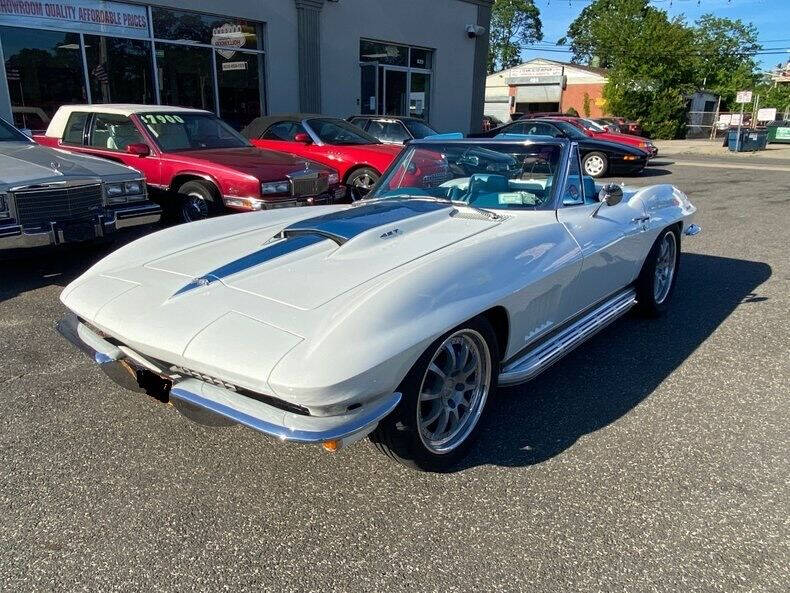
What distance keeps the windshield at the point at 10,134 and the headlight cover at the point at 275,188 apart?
8.72 feet

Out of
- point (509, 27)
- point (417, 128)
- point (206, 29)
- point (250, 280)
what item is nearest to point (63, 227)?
point (250, 280)

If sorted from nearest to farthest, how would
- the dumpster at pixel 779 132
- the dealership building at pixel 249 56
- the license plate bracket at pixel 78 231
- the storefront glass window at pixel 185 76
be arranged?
1. the license plate bracket at pixel 78 231
2. the dealership building at pixel 249 56
3. the storefront glass window at pixel 185 76
4. the dumpster at pixel 779 132

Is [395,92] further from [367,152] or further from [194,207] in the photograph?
[194,207]

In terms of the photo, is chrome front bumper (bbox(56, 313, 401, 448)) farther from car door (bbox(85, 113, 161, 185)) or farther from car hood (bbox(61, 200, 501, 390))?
car door (bbox(85, 113, 161, 185))

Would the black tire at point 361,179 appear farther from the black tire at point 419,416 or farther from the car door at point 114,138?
the black tire at point 419,416

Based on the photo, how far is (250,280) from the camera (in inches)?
99.4

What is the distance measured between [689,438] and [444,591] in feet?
5.22

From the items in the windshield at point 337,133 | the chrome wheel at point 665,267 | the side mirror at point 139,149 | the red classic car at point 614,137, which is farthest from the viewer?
the red classic car at point 614,137

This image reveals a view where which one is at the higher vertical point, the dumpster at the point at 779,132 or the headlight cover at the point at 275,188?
the dumpster at the point at 779,132

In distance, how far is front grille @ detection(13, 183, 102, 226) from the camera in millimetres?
4934

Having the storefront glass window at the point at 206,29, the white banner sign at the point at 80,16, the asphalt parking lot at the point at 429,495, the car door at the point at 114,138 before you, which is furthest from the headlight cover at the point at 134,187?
the storefront glass window at the point at 206,29

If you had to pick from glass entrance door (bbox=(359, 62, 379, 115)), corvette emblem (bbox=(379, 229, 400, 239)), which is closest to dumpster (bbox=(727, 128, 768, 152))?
glass entrance door (bbox=(359, 62, 379, 115))

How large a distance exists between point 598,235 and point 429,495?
1869 mm

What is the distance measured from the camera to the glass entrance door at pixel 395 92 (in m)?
16.7
